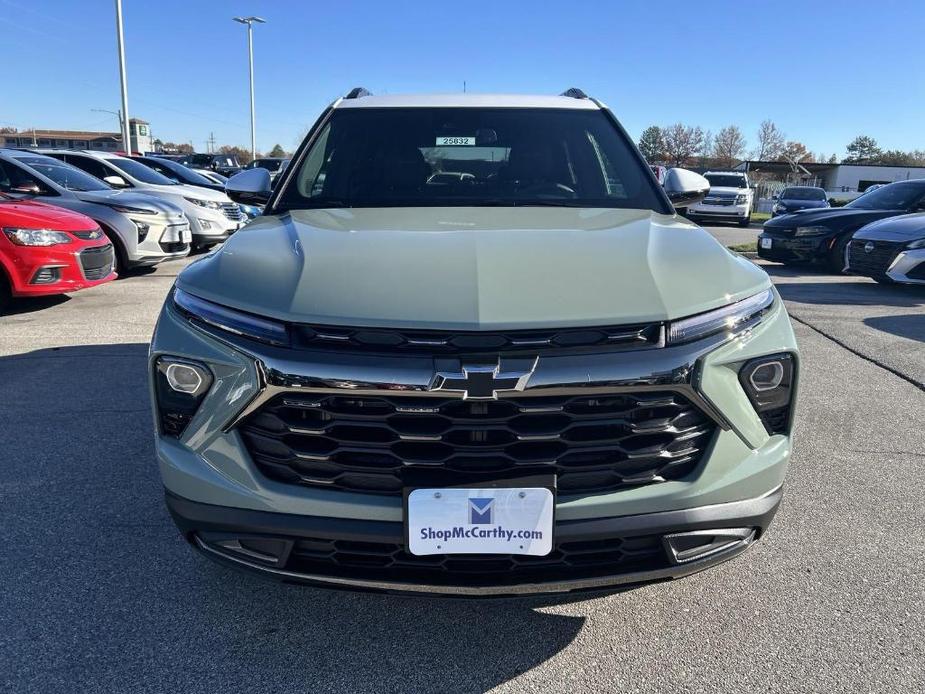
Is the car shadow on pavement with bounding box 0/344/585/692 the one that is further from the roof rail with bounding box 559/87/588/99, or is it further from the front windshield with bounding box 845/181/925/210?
the front windshield with bounding box 845/181/925/210

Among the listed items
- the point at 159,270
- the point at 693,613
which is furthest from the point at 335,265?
the point at 159,270

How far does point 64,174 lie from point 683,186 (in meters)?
8.24

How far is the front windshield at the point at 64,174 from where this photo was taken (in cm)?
864

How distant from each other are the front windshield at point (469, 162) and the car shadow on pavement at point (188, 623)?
1.56m

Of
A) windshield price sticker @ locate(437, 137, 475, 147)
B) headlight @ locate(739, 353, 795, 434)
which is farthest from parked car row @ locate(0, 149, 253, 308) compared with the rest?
headlight @ locate(739, 353, 795, 434)

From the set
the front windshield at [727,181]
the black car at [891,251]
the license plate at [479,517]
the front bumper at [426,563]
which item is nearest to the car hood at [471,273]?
the license plate at [479,517]

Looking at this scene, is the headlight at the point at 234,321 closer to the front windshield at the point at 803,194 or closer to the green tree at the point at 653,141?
the front windshield at the point at 803,194

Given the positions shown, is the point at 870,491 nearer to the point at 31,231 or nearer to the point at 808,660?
the point at 808,660

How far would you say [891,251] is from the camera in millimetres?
8547

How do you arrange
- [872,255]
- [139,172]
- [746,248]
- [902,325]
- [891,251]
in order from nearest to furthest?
[902,325]
[891,251]
[872,255]
[139,172]
[746,248]

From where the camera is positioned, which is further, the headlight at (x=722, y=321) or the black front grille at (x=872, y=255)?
the black front grille at (x=872, y=255)

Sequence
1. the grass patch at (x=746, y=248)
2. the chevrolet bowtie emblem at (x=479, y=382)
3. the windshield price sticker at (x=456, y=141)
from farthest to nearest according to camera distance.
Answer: the grass patch at (x=746, y=248) → the windshield price sticker at (x=456, y=141) → the chevrolet bowtie emblem at (x=479, y=382)

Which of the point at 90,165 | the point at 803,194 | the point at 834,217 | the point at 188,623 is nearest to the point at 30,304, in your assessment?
the point at 90,165

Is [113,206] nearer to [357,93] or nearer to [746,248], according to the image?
[357,93]
